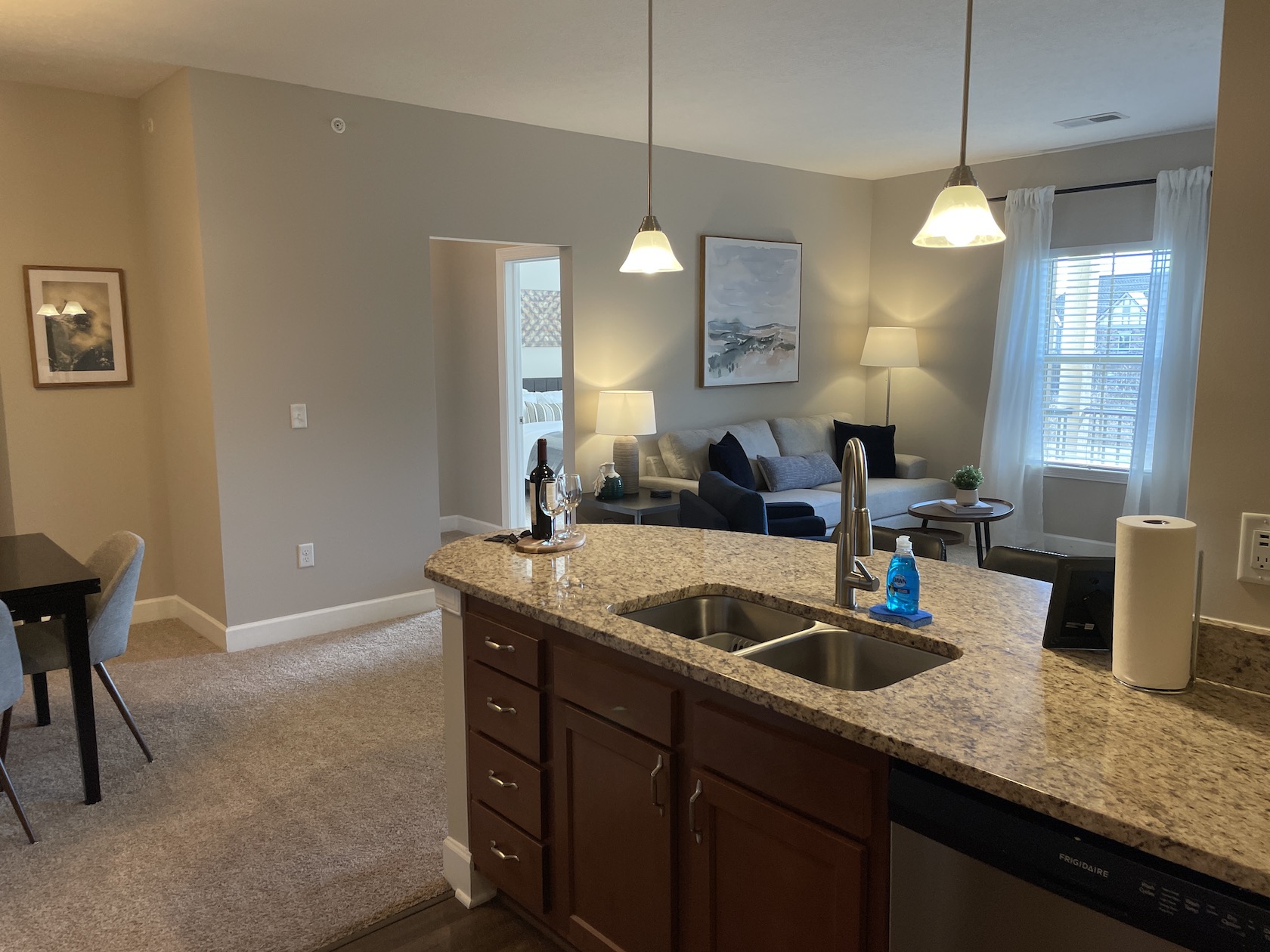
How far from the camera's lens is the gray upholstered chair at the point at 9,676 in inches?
107

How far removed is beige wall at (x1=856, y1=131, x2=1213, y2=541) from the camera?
5.93 m

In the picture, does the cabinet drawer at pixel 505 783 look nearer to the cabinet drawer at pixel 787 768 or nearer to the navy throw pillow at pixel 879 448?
the cabinet drawer at pixel 787 768

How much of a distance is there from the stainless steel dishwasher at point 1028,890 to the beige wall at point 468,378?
Result: 221 inches

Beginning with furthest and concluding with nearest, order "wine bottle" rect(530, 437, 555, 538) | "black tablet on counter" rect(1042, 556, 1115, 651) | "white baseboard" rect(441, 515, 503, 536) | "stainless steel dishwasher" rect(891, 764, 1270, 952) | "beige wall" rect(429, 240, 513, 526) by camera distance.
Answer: "white baseboard" rect(441, 515, 503, 536) → "beige wall" rect(429, 240, 513, 526) → "wine bottle" rect(530, 437, 555, 538) → "black tablet on counter" rect(1042, 556, 1115, 651) → "stainless steel dishwasher" rect(891, 764, 1270, 952)

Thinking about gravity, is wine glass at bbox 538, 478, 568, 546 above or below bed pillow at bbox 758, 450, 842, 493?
above

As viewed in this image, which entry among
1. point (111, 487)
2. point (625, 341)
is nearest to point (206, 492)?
point (111, 487)

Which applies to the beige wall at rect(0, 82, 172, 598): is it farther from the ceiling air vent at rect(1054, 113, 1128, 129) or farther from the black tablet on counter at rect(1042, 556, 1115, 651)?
the ceiling air vent at rect(1054, 113, 1128, 129)

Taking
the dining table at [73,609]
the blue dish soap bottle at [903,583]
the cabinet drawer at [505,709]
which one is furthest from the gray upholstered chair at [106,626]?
the blue dish soap bottle at [903,583]

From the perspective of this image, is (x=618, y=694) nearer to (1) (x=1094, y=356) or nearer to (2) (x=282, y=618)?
(2) (x=282, y=618)

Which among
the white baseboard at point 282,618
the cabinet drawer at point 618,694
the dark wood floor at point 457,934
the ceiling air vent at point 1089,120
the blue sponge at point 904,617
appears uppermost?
the ceiling air vent at point 1089,120

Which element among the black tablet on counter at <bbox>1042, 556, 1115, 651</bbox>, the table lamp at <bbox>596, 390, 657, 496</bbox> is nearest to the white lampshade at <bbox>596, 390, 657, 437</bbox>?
the table lamp at <bbox>596, 390, 657, 496</bbox>

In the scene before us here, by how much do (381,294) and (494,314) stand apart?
197 cm

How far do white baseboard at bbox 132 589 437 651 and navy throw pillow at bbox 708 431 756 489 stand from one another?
1.91 m

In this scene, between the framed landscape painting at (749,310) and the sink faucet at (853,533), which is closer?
the sink faucet at (853,533)
